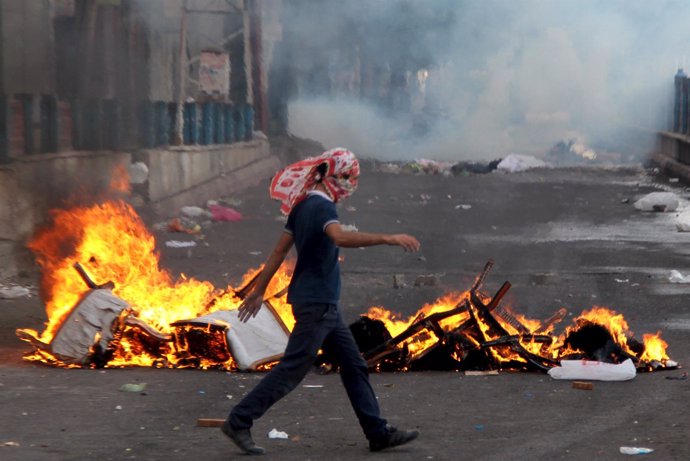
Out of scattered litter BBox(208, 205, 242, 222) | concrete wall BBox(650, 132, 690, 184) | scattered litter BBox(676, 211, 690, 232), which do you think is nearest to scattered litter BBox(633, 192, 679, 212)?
scattered litter BBox(676, 211, 690, 232)

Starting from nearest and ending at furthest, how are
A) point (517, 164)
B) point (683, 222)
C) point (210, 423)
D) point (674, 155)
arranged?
point (210, 423), point (683, 222), point (674, 155), point (517, 164)

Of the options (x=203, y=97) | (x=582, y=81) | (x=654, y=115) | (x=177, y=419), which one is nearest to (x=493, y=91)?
(x=582, y=81)

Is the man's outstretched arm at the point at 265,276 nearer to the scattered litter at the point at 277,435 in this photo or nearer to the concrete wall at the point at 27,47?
the scattered litter at the point at 277,435

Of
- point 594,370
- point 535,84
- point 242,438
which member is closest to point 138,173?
point 594,370

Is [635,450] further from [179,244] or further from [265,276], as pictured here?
[179,244]

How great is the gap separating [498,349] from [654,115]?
105 ft

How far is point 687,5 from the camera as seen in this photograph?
40.3m

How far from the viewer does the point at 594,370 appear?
24.8 ft

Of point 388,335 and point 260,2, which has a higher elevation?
point 260,2

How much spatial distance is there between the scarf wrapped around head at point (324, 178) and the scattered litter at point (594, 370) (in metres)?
2.13

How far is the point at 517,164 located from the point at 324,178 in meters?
24.8

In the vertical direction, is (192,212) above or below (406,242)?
below

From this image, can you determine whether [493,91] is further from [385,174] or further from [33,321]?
[33,321]

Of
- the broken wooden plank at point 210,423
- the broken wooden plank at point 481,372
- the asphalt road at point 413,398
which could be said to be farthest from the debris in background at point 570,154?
the broken wooden plank at point 210,423
